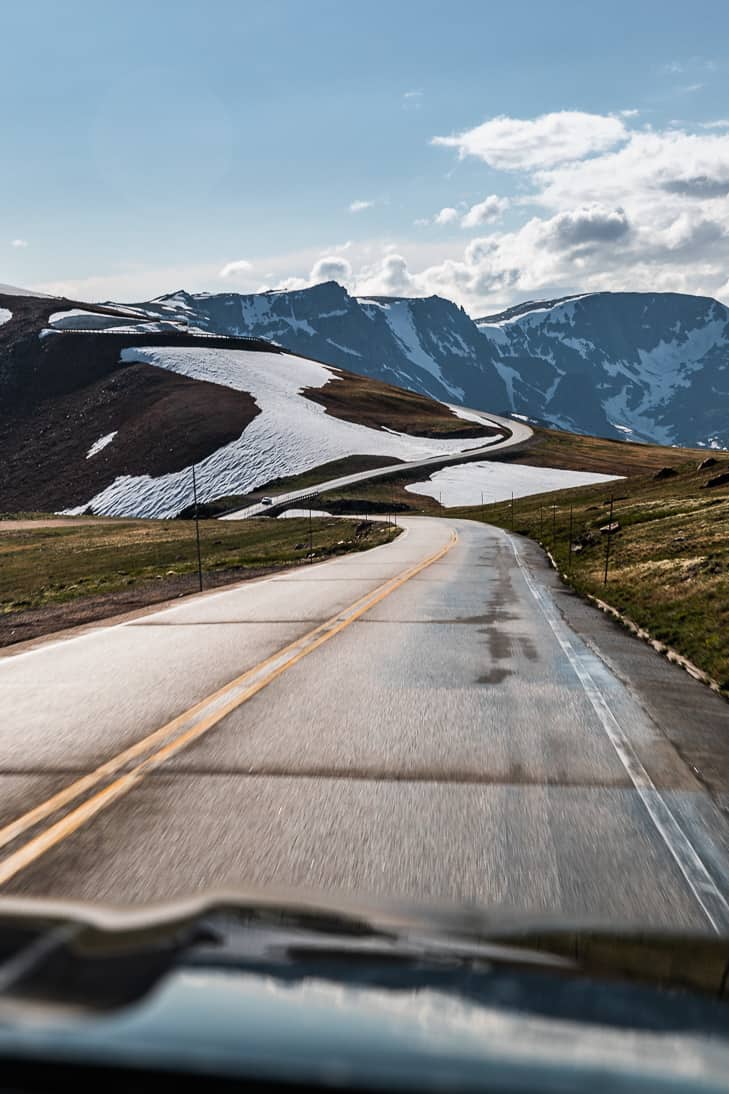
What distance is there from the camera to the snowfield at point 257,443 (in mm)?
92438

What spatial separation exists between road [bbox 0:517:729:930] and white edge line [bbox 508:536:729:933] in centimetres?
2

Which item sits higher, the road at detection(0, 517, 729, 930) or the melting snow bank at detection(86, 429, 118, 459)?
the melting snow bank at detection(86, 429, 118, 459)

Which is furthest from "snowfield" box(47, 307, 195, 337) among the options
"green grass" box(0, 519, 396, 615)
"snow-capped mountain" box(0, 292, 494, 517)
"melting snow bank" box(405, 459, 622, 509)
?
"green grass" box(0, 519, 396, 615)

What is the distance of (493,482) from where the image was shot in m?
95.4

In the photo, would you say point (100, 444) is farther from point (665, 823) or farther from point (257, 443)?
point (665, 823)

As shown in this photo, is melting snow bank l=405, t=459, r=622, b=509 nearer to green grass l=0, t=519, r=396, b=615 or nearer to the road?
green grass l=0, t=519, r=396, b=615

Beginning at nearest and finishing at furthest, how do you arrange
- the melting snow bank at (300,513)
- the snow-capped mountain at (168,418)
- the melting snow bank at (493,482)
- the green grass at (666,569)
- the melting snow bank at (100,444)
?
the green grass at (666,569) → the melting snow bank at (300,513) → the melting snow bank at (493,482) → the snow-capped mountain at (168,418) → the melting snow bank at (100,444)

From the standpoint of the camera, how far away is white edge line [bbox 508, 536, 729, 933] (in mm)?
3596

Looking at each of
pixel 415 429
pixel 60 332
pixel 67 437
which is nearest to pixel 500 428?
pixel 415 429

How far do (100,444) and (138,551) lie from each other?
67.2 meters

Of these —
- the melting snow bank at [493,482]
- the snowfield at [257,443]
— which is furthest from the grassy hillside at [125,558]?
the melting snow bank at [493,482]

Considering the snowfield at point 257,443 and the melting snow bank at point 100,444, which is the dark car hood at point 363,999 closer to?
the snowfield at point 257,443

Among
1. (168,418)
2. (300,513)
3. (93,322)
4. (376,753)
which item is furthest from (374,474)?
(93,322)

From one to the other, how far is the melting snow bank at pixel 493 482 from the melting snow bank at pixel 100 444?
45570 millimetres
